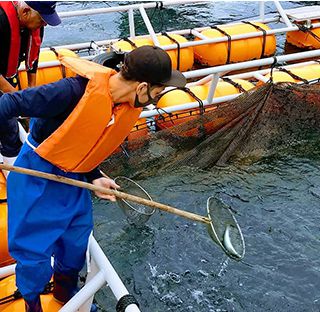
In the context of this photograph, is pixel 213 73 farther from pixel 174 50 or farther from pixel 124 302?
pixel 124 302

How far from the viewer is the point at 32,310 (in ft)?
9.73

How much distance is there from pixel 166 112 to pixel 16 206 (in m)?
3.38

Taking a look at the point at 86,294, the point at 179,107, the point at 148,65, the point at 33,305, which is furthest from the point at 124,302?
the point at 179,107

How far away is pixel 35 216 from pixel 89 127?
61 centimetres

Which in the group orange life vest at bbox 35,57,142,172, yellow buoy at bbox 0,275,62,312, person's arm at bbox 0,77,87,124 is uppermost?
person's arm at bbox 0,77,87,124

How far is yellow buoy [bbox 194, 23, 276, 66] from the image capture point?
8477mm

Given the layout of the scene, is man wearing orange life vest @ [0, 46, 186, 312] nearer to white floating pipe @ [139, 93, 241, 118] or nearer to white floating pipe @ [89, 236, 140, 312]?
white floating pipe @ [89, 236, 140, 312]

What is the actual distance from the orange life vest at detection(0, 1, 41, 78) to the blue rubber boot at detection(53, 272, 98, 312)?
73.9 inches

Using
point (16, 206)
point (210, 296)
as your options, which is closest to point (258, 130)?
point (210, 296)

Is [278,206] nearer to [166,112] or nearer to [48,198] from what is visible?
[166,112]

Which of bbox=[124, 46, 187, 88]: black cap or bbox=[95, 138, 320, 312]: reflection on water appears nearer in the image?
bbox=[124, 46, 187, 88]: black cap

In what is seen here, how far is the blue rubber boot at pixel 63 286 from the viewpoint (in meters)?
3.17

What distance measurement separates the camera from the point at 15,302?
3248 millimetres

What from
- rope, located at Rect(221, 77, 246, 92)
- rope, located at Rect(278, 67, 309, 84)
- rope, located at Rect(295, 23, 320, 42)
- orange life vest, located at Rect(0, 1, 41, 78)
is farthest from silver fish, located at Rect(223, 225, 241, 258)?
rope, located at Rect(295, 23, 320, 42)
